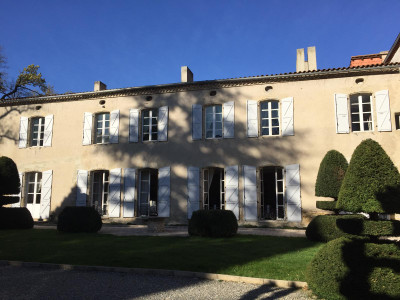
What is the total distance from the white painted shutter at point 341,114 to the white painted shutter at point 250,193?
3.26 metres

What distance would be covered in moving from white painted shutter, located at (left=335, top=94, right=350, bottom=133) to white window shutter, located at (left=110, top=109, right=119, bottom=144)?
8.42 m

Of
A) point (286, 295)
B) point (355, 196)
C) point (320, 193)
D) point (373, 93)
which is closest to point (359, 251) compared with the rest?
point (355, 196)

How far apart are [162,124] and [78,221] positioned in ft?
17.1

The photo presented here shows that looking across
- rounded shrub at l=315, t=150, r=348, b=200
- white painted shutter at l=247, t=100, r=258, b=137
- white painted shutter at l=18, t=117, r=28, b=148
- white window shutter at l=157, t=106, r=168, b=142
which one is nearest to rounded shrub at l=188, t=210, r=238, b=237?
rounded shrub at l=315, t=150, r=348, b=200

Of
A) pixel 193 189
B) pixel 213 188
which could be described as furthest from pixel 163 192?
pixel 213 188

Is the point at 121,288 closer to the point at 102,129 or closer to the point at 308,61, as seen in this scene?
the point at 102,129

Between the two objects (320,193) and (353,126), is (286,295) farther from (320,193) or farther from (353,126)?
(353,126)

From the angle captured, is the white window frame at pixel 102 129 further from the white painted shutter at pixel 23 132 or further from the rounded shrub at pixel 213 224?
the rounded shrub at pixel 213 224

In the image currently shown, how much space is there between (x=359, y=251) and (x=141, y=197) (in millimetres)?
10237

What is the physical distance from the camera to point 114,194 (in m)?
13.4

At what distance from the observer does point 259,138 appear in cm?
1239

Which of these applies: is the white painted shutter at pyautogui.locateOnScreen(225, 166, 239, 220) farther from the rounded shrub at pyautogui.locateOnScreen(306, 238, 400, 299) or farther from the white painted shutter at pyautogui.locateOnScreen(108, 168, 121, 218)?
the rounded shrub at pyautogui.locateOnScreen(306, 238, 400, 299)

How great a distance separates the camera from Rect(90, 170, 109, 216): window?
1381 centimetres

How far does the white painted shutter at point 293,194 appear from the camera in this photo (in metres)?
11.6
